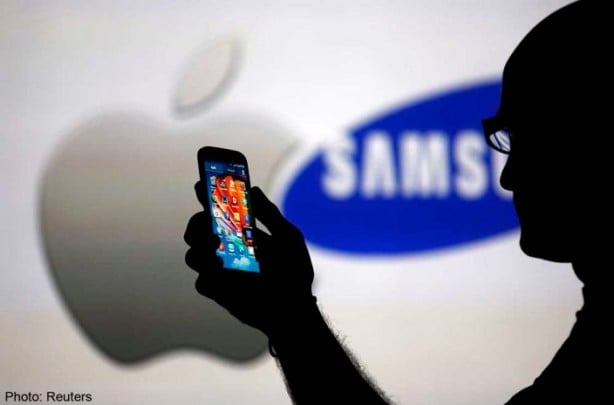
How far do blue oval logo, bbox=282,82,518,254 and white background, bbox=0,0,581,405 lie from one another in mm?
39

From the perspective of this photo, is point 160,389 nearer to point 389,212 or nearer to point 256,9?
point 389,212

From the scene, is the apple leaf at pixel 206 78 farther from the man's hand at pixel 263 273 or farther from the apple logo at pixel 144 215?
the man's hand at pixel 263 273

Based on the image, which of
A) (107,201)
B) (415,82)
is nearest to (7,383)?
(107,201)

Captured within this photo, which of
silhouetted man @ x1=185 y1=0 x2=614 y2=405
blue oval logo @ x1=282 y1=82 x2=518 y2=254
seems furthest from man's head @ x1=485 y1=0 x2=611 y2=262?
blue oval logo @ x1=282 y1=82 x2=518 y2=254

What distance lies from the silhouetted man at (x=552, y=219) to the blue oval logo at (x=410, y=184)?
281 mm

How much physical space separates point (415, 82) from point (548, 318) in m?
0.69

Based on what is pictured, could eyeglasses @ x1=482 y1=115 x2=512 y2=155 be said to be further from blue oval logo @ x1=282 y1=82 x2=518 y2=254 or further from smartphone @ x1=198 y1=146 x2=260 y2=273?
smartphone @ x1=198 y1=146 x2=260 y2=273

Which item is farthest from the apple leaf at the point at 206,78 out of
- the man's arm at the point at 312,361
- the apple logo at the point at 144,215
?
the man's arm at the point at 312,361

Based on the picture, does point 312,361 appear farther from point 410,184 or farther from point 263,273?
point 410,184

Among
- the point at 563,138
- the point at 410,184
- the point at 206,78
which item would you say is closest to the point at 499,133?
the point at 563,138

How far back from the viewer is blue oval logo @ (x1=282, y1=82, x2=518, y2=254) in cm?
202

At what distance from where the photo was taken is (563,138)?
1.42m

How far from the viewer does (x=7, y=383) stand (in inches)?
77.2

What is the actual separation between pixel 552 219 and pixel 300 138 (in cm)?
75
